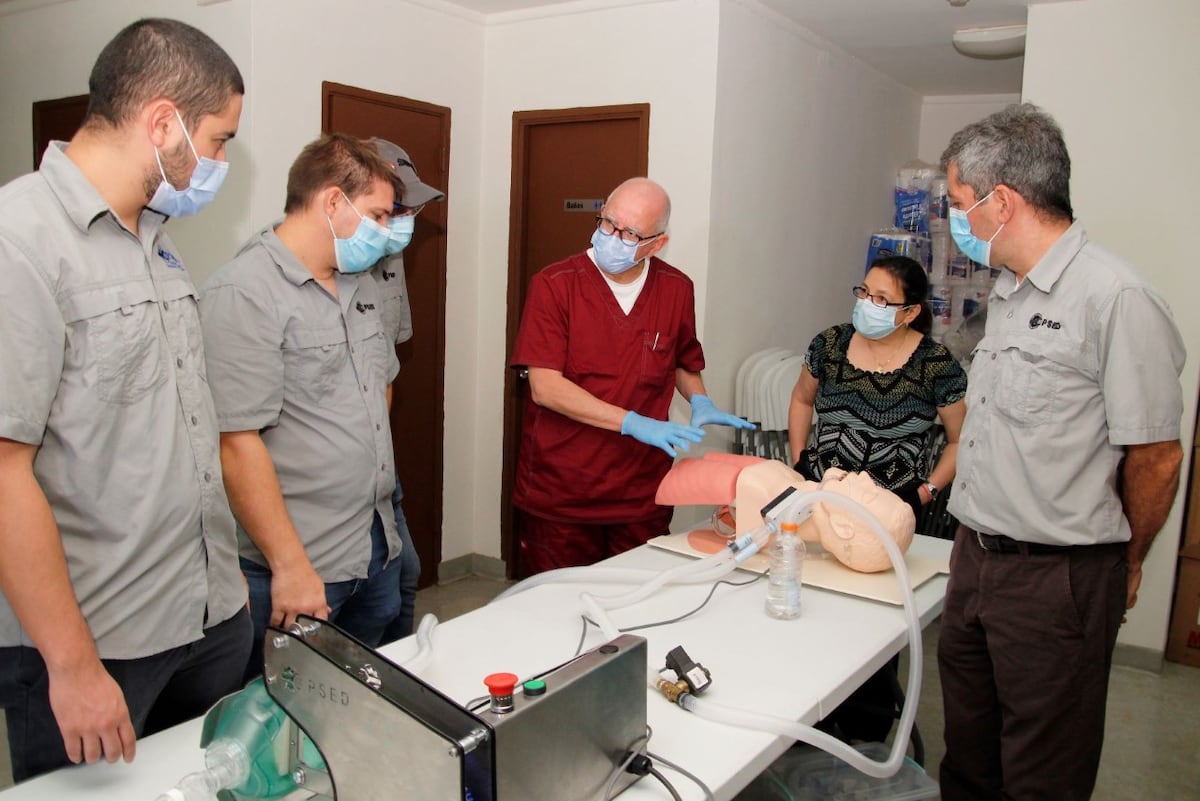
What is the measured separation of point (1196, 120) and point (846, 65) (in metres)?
1.71

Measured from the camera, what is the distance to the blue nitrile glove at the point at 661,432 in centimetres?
238

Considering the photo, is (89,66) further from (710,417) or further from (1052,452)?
(1052,452)

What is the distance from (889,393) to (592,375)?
2.70 ft

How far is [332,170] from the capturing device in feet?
6.26

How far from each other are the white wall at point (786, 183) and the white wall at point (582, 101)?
78mm

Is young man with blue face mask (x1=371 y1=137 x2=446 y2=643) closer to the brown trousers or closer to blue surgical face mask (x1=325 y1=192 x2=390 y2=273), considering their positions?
blue surgical face mask (x1=325 y1=192 x2=390 y2=273)

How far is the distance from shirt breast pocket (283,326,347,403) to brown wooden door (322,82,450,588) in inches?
76.0

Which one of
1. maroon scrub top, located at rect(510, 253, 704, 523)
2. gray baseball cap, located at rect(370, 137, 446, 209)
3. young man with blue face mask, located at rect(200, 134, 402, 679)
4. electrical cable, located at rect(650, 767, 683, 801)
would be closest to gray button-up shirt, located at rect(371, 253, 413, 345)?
gray baseball cap, located at rect(370, 137, 446, 209)

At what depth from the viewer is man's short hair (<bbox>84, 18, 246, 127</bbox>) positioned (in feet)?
4.36

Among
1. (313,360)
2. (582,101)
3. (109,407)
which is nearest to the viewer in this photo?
(109,407)

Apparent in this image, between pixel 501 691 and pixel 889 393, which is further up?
pixel 889 393

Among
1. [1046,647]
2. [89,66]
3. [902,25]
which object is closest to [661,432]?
[1046,647]

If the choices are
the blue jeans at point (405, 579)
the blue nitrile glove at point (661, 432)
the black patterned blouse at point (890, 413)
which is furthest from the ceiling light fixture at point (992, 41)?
the blue jeans at point (405, 579)


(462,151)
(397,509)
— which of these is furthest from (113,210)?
(462,151)
